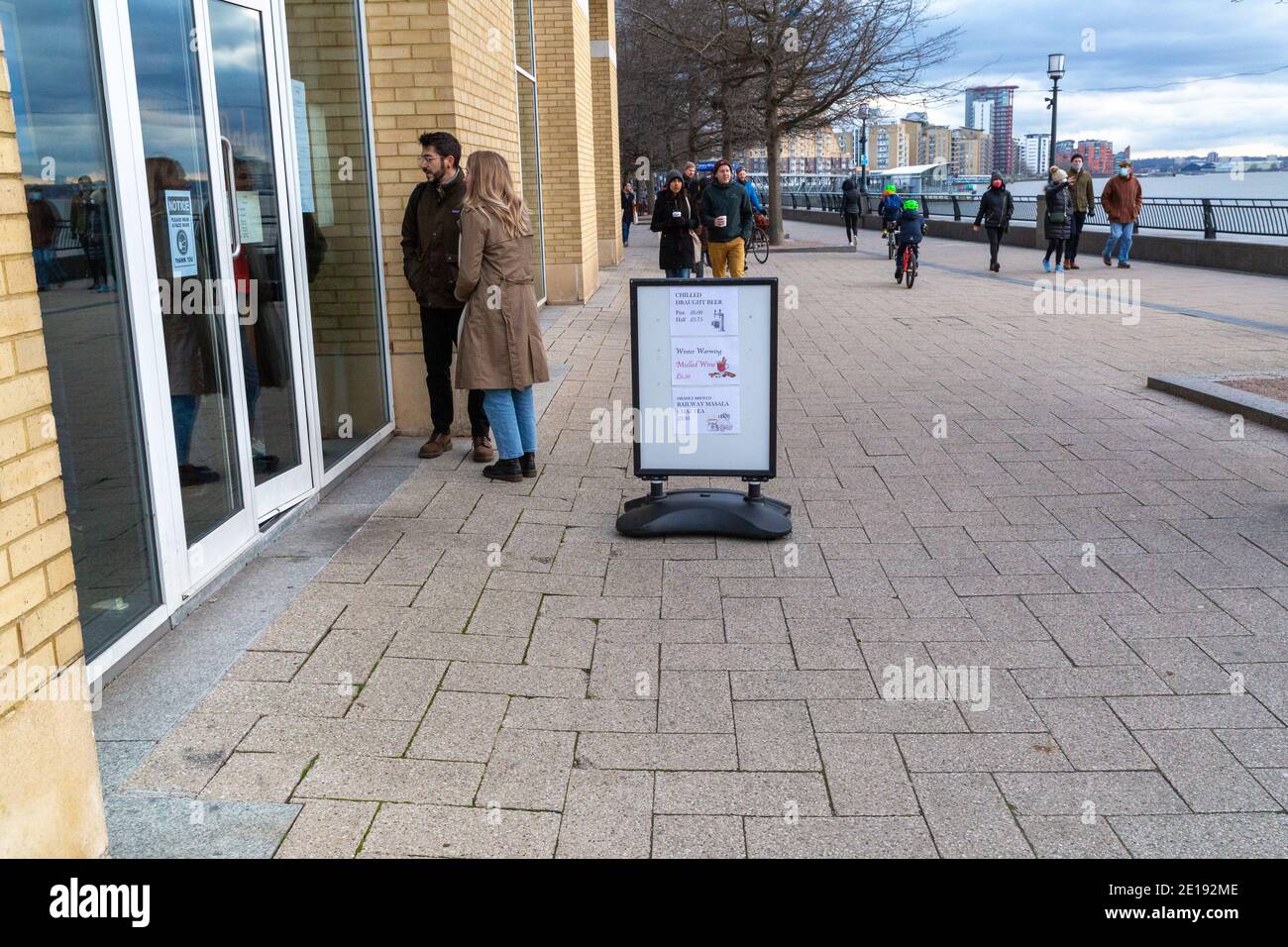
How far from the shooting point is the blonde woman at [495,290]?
A: 20.9 feet

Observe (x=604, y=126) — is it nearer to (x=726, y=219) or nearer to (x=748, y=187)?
(x=748, y=187)

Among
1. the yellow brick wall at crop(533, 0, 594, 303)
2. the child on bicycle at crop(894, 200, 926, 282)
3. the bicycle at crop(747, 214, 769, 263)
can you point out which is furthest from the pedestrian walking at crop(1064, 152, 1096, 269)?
the yellow brick wall at crop(533, 0, 594, 303)

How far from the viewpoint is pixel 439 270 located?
281 inches

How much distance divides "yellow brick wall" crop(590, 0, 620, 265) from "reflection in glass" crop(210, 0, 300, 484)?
720 inches

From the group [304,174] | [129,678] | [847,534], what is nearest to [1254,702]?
[847,534]

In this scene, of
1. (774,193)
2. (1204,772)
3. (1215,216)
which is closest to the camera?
(1204,772)

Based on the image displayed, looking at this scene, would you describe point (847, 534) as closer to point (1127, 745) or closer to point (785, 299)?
point (1127, 745)

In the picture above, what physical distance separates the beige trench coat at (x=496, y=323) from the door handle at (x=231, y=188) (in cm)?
130

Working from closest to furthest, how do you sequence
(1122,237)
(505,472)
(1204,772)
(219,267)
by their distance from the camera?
(1204,772) → (219,267) → (505,472) → (1122,237)

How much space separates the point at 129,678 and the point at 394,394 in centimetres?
407

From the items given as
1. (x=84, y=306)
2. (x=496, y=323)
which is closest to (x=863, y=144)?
(x=496, y=323)

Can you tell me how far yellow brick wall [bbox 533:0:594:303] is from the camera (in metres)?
16.9

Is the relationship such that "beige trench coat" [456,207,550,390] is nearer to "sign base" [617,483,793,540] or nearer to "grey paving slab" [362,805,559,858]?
"sign base" [617,483,793,540]

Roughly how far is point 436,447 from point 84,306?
3.36 metres
